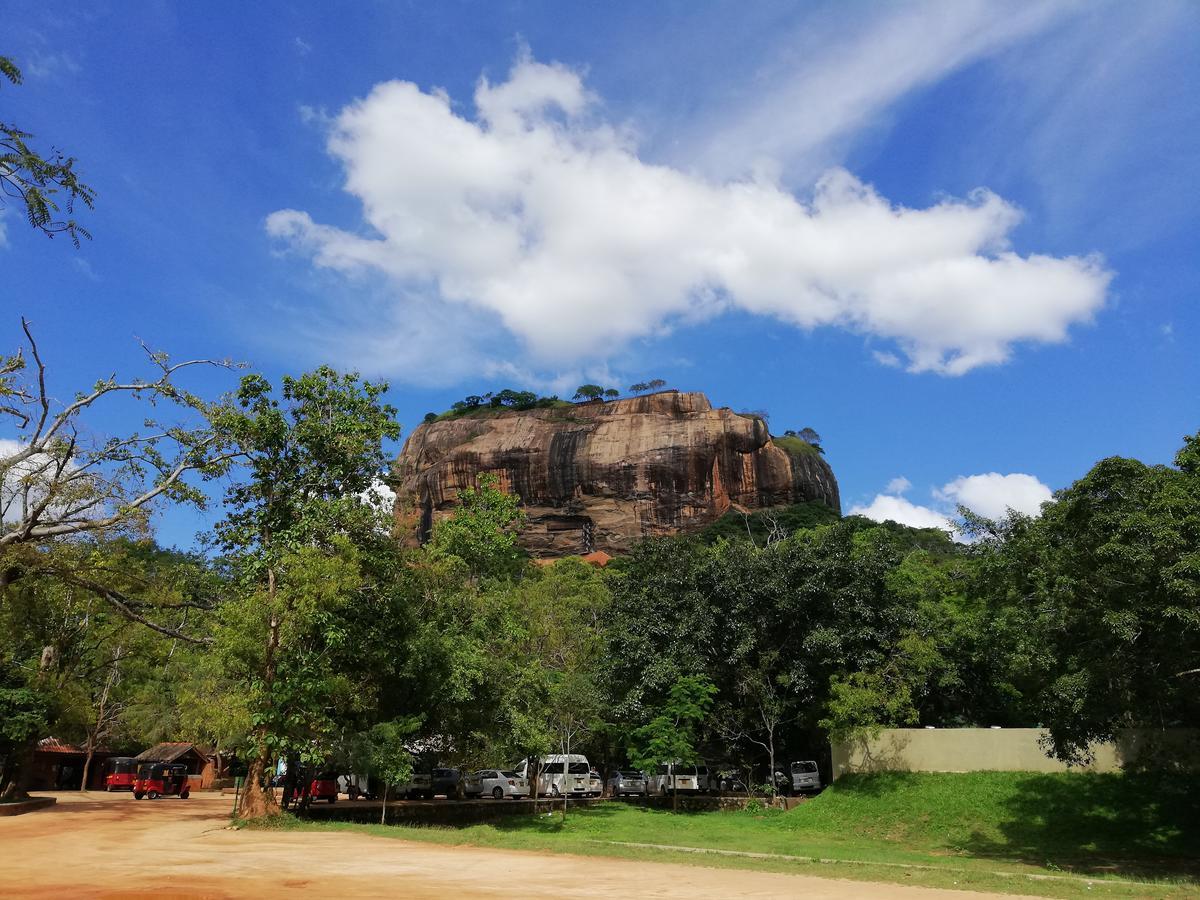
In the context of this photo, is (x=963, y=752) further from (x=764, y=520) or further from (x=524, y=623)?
(x=764, y=520)

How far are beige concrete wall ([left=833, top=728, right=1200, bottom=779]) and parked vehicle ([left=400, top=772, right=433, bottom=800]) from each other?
14901mm

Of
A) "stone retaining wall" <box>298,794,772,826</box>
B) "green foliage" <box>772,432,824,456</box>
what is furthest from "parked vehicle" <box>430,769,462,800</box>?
"green foliage" <box>772,432,824,456</box>

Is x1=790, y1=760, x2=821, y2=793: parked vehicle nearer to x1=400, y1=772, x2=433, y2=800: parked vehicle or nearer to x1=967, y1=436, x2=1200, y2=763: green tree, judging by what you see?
x1=400, y1=772, x2=433, y2=800: parked vehicle

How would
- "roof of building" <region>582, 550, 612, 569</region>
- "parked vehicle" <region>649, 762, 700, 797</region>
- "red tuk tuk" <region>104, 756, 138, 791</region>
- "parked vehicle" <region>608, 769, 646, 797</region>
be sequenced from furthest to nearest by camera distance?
1. "roof of building" <region>582, 550, 612, 569</region>
2. "red tuk tuk" <region>104, 756, 138, 791</region>
3. "parked vehicle" <region>608, 769, 646, 797</region>
4. "parked vehicle" <region>649, 762, 700, 797</region>

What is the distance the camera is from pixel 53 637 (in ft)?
88.2

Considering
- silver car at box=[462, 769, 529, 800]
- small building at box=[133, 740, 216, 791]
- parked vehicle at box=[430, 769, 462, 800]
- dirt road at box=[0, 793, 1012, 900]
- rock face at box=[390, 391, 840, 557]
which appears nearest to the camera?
dirt road at box=[0, 793, 1012, 900]

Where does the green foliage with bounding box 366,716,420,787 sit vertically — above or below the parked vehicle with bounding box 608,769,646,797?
above

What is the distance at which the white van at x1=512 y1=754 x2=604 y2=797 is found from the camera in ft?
104

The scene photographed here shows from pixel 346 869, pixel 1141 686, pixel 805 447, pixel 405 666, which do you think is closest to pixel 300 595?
pixel 405 666

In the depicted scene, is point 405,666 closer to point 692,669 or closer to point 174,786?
point 692,669

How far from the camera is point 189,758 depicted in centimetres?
4222

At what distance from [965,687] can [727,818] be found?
10261 mm

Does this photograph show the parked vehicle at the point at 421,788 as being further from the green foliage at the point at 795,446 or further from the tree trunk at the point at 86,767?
the green foliage at the point at 795,446

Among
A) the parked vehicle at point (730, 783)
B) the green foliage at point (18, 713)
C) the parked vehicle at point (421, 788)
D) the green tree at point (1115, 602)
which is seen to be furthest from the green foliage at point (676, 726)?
the green foliage at point (18, 713)
